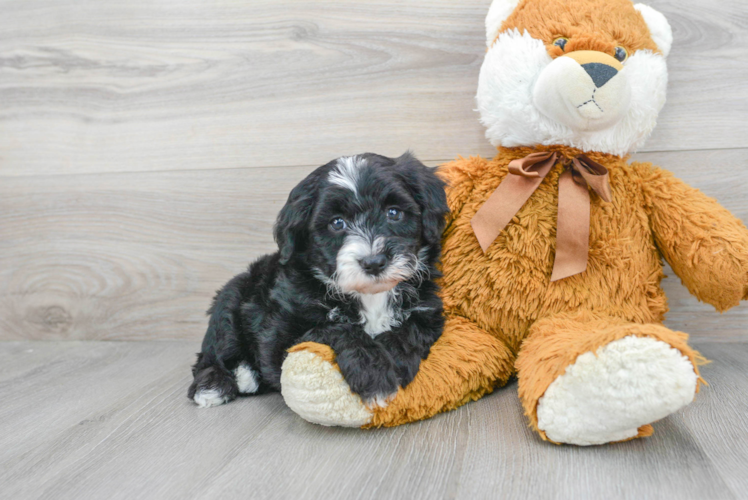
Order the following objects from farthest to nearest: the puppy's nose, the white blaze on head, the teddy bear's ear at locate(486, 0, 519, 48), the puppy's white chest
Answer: the teddy bear's ear at locate(486, 0, 519, 48), the puppy's white chest, the white blaze on head, the puppy's nose

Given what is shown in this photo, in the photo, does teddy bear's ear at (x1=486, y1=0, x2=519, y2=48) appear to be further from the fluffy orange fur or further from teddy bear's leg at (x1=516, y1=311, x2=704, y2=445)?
teddy bear's leg at (x1=516, y1=311, x2=704, y2=445)

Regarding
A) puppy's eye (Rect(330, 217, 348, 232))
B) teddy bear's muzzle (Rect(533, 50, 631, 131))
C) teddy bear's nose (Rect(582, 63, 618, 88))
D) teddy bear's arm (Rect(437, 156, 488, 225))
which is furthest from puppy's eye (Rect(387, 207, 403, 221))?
teddy bear's nose (Rect(582, 63, 618, 88))

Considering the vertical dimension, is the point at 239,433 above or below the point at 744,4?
below

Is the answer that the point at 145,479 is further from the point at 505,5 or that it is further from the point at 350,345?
the point at 505,5

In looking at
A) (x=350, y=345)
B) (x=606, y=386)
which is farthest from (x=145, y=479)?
(x=606, y=386)

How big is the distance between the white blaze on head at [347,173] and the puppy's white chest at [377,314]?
0.93ft

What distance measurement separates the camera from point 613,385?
3.36 ft

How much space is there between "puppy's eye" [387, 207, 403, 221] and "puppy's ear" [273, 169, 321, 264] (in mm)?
179

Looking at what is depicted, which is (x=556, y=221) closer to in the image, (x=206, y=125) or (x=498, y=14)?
(x=498, y=14)

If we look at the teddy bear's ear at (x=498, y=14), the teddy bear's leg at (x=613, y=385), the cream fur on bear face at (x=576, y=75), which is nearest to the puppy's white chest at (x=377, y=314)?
the teddy bear's leg at (x=613, y=385)

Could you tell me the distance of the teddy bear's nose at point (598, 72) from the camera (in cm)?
127

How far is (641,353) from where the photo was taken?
3.32 feet

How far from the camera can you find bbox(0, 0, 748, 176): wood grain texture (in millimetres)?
1725

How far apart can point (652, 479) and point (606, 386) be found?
18 centimetres
